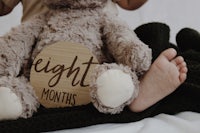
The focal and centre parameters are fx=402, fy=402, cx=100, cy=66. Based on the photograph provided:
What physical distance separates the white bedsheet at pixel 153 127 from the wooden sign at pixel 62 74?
0.20ft

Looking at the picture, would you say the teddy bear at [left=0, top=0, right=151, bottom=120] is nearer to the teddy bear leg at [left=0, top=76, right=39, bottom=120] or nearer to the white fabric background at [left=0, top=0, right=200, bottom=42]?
the teddy bear leg at [left=0, top=76, right=39, bottom=120]

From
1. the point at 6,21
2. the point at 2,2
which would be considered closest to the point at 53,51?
the point at 2,2

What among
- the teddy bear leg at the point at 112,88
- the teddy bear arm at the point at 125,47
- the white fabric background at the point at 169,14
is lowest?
the white fabric background at the point at 169,14

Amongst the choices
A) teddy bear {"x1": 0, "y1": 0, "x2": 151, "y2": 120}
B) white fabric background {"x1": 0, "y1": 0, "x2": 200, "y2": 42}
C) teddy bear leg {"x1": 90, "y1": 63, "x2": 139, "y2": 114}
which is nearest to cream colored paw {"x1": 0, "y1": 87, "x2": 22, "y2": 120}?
teddy bear {"x1": 0, "y1": 0, "x2": 151, "y2": 120}

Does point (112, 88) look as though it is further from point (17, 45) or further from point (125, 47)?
point (17, 45)

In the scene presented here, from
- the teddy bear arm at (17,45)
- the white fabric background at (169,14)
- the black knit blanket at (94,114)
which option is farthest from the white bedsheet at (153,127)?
the white fabric background at (169,14)

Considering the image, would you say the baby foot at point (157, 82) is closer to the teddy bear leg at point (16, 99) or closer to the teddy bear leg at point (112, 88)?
the teddy bear leg at point (112, 88)

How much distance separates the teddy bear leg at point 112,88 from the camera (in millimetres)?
597

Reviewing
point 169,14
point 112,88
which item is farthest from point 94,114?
point 169,14

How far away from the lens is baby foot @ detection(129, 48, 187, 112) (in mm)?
641

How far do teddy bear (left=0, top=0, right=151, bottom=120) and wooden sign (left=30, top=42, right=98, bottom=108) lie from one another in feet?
0.05

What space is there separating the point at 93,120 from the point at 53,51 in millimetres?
145

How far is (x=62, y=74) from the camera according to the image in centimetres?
67

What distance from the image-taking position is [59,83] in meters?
0.67
